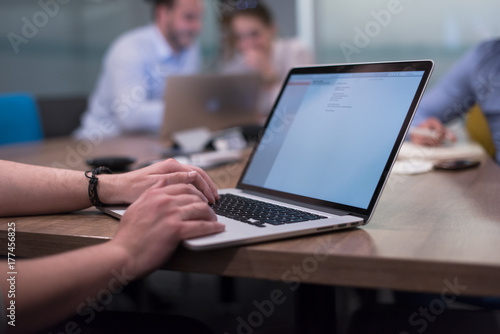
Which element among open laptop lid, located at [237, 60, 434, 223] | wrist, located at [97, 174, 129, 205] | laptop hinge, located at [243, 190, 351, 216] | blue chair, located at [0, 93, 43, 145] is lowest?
blue chair, located at [0, 93, 43, 145]

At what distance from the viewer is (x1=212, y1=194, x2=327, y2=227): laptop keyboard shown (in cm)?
72

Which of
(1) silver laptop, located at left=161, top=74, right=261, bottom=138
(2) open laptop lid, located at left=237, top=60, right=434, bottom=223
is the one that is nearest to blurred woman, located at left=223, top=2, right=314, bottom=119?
(1) silver laptop, located at left=161, top=74, right=261, bottom=138

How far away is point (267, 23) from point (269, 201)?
273cm

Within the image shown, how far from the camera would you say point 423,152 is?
56.9 inches

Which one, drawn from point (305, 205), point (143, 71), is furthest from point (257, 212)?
point (143, 71)

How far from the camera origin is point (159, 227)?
0.64m

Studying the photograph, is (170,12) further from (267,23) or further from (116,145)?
(116,145)

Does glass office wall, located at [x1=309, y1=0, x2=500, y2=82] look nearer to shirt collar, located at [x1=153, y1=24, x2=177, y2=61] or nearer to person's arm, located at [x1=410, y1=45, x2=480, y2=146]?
shirt collar, located at [x1=153, y1=24, x2=177, y2=61]

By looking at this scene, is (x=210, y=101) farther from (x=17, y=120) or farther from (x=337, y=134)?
(x=337, y=134)

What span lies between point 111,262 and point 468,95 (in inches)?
61.6

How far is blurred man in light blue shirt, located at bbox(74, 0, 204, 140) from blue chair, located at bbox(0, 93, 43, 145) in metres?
0.25

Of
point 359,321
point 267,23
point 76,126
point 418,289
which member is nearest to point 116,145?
point 76,126

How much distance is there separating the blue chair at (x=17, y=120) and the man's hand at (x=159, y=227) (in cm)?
172

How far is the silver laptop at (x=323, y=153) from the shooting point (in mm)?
721
